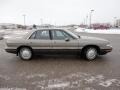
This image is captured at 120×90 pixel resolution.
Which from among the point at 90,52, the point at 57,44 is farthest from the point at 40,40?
the point at 90,52

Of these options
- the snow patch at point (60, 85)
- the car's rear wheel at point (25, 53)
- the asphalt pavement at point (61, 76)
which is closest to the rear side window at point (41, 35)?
the car's rear wheel at point (25, 53)

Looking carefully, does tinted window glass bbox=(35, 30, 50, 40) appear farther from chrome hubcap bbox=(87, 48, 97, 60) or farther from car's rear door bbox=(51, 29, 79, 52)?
chrome hubcap bbox=(87, 48, 97, 60)

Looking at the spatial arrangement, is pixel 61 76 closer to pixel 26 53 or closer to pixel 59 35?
pixel 59 35

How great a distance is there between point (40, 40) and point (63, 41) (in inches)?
42.4

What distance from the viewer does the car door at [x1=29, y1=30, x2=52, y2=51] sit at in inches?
250

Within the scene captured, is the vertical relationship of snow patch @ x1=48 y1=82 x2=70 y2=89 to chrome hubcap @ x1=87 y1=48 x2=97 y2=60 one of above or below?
below

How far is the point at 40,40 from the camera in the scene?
20.9 feet

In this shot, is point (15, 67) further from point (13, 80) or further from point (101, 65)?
point (101, 65)

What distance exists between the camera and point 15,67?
5.47 metres

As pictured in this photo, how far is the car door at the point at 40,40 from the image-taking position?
6359 mm

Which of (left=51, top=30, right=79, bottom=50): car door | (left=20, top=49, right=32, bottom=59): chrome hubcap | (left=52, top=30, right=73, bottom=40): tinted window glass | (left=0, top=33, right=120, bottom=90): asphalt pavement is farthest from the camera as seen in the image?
(left=20, top=49, right=32, bottom=59): chrome hubcap

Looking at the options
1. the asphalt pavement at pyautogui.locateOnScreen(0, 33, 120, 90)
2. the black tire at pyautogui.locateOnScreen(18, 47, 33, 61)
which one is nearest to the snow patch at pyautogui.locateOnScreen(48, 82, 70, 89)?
the asphalt pavement at pyautogui.locateOnScreen(0, 33, 120, 90)

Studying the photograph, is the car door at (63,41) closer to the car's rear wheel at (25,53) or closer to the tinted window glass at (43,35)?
the tinted window glass at (43,35)

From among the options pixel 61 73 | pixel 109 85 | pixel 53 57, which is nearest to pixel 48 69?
pixel 61 73
